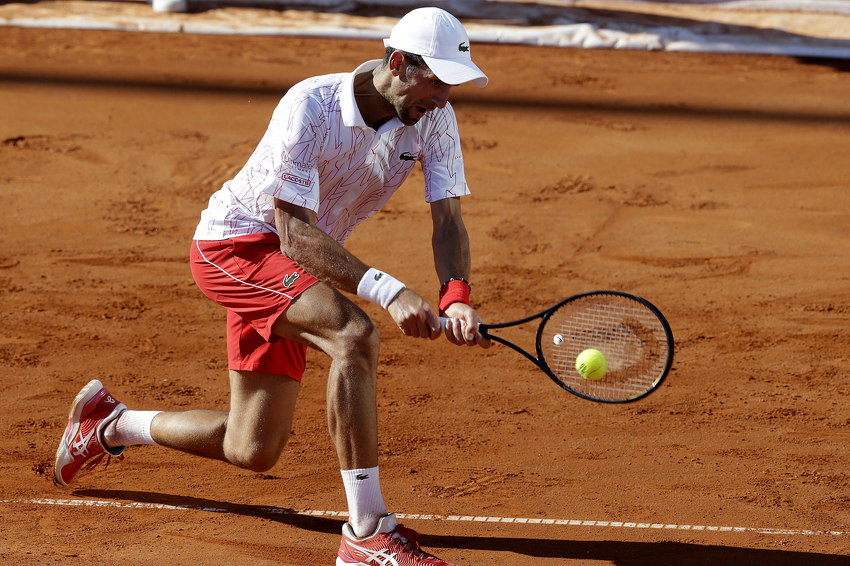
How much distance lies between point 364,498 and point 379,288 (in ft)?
2.18

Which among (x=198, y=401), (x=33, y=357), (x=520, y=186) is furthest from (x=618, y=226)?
(x=33, y=357)

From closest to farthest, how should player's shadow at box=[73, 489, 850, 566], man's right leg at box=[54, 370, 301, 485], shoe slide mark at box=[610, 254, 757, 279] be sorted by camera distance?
player's shadow at box=[73, 489, 850, 566]
man's right leg at box=[54, 370, 301, 485]
shoe slide mark at box=[610, 254, 757, 279]

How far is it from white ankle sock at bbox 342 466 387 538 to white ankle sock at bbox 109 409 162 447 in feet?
3.40

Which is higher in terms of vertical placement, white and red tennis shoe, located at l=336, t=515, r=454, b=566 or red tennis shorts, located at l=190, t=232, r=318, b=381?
red tennis shorts, located at l=190, t=232, r=318, b=381

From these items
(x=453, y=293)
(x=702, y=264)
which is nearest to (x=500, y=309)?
(x=702, y=264)

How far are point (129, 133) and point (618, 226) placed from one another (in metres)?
4.23

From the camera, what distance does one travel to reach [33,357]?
4961mm

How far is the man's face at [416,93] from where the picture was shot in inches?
122

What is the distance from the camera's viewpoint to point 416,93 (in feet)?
10.3

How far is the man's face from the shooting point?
3098 millimetres

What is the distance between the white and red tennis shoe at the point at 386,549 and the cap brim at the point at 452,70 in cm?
138

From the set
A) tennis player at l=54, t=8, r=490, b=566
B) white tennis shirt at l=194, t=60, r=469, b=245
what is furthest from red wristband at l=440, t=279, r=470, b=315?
white tennis shirt at l=194, t=60, r=469, b=245

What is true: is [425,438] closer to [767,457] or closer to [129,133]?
[767,457]

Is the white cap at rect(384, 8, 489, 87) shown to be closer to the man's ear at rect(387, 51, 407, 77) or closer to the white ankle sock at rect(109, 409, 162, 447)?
the man's ear at rect(387, 51, 407, 77)
